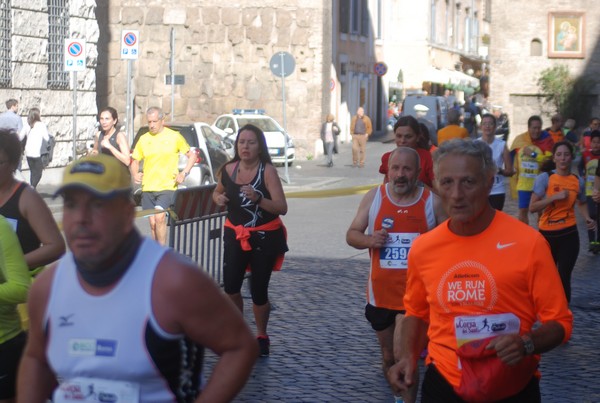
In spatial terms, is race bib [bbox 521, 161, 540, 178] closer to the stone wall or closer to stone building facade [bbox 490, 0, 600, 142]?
the stone wall

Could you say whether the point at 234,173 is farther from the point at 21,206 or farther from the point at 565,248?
the point at 21,206

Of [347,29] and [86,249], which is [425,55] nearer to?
[347,29]

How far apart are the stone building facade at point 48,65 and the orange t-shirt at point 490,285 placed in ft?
69.2

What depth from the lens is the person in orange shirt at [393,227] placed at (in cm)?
736

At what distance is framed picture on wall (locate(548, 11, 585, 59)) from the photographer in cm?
4819

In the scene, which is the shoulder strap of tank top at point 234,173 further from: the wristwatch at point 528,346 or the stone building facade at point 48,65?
the stone building facade at point 48,65

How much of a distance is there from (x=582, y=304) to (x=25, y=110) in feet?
53.5

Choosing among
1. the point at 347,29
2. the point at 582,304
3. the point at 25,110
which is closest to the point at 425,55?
the point at 347,29

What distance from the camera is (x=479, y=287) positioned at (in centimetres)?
452

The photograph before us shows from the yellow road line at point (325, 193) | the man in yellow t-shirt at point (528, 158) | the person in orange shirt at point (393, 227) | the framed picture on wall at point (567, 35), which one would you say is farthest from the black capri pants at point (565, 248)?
the framed picture on wall at point (567, 35)

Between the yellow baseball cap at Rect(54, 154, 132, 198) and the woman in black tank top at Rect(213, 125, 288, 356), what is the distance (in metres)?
5.96

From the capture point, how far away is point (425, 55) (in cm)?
6850

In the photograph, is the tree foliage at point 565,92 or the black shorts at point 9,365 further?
the tree foliage at point 565,92

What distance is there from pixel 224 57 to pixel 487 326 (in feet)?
123
